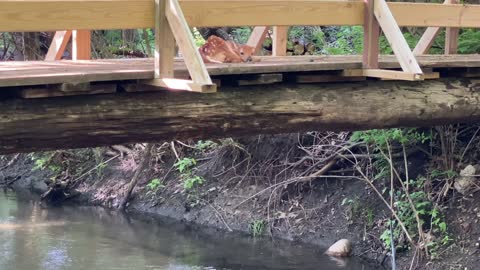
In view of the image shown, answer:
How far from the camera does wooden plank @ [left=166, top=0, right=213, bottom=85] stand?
15.6ft

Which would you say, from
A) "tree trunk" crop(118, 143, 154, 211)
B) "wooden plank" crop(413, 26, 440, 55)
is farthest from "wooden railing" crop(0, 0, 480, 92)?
"tree trunk" crop(118, 143, 154, 211)

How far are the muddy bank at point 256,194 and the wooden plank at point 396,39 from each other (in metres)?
3.14

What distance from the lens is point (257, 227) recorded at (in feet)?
33.8

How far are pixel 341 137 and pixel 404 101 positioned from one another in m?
3.65

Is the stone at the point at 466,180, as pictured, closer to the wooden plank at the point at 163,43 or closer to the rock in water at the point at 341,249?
the rock in water at the point at 341,249

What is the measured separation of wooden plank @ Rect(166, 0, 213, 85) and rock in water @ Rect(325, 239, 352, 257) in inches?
194

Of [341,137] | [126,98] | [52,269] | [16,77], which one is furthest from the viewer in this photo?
[341,137]

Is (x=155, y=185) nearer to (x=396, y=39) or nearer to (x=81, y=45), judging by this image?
(x=81, y=45)

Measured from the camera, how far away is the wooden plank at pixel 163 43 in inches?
198

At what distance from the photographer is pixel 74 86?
4785 mm

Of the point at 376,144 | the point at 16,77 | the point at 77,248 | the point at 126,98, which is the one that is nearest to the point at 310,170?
the point at 376,144

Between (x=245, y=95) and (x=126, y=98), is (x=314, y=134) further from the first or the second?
(x=126, y=98)

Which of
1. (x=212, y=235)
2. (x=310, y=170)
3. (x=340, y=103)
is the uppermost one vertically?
(x=340, y=103)

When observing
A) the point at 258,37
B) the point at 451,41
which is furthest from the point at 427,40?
the point at 258,37
